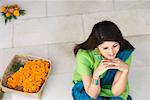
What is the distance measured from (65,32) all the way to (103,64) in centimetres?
75

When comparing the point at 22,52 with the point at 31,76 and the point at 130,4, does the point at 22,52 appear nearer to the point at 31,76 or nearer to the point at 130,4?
the point at 31,76

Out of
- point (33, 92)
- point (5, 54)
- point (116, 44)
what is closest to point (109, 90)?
point (116, 44)

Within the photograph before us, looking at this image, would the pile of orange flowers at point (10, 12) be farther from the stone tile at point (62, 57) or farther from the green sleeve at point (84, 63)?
the green sleeve at point (84, 63)

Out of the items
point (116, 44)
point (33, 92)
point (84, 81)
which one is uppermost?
point (116, 44)

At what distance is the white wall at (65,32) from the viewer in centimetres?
196

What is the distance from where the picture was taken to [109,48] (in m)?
1.41

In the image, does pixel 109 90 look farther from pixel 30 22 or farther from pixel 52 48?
pixel 30 22

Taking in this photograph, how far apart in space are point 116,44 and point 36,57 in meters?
0.69

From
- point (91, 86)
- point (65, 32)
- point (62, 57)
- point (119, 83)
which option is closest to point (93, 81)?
point (91, 86)

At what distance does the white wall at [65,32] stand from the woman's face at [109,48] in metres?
0.54

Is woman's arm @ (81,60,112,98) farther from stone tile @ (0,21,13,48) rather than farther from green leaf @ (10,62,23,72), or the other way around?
stone tile @ (0,21,13,48)

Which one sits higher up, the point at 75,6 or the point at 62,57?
the point at 75,6

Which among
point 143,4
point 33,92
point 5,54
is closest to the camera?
point 33,92

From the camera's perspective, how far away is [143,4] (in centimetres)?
224
